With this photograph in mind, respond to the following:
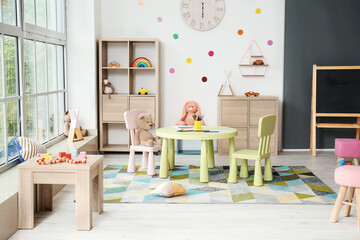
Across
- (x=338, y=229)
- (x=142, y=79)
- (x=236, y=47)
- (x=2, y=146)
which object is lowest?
(x=338, y=229)

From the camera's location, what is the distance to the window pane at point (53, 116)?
5.72m

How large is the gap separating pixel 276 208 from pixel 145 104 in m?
3.12

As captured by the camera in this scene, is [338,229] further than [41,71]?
No

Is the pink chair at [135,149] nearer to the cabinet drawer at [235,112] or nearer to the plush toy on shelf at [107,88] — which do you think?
the plush toy on shelf at [107,88]

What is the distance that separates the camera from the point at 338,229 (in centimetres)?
348

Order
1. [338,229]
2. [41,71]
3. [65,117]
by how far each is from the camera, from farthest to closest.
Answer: [65,117]
[41,71]
[338,229]

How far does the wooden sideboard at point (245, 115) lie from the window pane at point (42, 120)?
8.18ft

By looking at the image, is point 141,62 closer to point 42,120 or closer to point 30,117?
point 42,120

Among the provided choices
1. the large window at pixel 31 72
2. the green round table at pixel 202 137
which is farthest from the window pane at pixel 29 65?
the green round table at pixel 202 137

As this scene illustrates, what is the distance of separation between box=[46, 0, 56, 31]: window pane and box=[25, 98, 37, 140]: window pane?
1.21 m

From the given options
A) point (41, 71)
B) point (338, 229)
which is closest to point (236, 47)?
point (41, 71)

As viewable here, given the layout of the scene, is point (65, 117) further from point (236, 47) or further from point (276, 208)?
point (276, 208)

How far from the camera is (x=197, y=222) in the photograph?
12.0ft

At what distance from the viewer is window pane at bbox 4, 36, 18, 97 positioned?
4.29 meters
